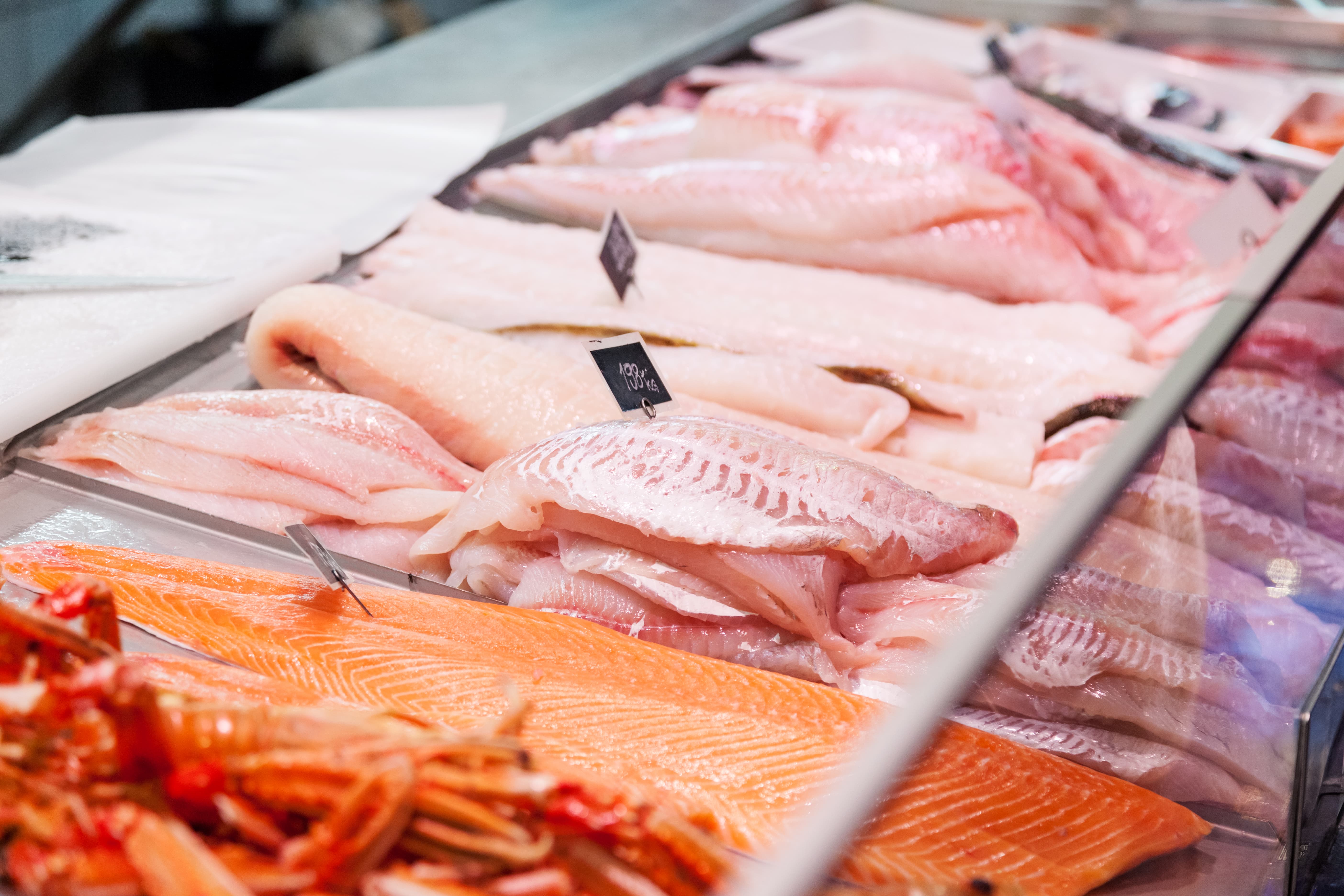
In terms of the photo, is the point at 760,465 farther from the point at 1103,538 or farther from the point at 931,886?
the point at 931,886

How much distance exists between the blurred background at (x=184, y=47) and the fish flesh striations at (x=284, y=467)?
5353 millimetres

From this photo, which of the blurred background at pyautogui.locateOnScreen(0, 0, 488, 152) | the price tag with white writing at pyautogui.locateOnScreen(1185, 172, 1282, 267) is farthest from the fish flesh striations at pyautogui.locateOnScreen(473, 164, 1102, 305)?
the blurred background at pyautogui.locateOnScreen(0, 0, 488, 152)

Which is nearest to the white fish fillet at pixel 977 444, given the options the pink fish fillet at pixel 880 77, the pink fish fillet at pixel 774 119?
the pink fish fillet at pixel 774 119

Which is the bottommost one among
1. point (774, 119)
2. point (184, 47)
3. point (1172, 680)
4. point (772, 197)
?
point (1172, 680)

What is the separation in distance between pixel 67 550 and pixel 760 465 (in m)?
1.07

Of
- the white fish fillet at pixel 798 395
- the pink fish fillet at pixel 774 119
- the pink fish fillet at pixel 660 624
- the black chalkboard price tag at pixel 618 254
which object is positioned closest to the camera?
the pink fish fillet at pixel 660 624

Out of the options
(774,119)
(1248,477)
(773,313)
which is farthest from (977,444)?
(774,119)

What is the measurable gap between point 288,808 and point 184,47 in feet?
23.9

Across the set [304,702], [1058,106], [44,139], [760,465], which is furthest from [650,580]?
[1058,106]

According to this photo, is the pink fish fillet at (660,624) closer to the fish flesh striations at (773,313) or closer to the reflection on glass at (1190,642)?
the reflection on glass at (1190,642)

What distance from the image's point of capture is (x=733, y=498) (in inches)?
62.3

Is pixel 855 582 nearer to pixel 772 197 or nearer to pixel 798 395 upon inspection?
pixel 798 395

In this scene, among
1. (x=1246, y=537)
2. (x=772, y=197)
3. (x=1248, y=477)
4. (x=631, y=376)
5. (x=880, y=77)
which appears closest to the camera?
(x=1246, y=537)

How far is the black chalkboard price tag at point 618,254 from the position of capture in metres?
2.48
